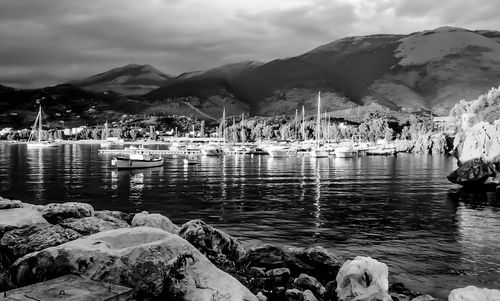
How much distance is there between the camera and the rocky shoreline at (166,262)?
38.4 ft

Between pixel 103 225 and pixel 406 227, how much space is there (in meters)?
24.5

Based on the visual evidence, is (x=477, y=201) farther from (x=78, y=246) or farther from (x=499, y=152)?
(x=78, y=246)

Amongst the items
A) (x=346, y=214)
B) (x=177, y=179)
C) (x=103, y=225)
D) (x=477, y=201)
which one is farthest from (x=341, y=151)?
(x=103, y=225)

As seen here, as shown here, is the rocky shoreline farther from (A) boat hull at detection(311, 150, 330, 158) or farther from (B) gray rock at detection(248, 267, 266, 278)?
(A) boat hull at detection(311, 150, 330, 158)

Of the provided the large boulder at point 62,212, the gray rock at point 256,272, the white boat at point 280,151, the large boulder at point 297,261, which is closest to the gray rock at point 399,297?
the large boulder at point 297,261

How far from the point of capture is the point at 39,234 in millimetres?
16250

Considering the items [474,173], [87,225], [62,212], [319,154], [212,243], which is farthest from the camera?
[319,154]

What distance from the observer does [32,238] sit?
632 inches

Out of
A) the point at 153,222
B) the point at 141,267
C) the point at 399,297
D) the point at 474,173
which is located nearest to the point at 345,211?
the point at 153,222

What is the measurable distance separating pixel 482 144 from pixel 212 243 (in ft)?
187

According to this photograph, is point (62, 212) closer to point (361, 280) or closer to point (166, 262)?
point (166, 262)

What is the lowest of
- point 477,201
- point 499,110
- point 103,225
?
point 477,201

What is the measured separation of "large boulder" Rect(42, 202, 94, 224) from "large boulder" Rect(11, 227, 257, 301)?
7194 millimetres

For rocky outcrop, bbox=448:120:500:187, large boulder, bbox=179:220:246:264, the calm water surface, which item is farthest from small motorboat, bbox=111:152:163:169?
large boulder, bbox=179:220:246:264
